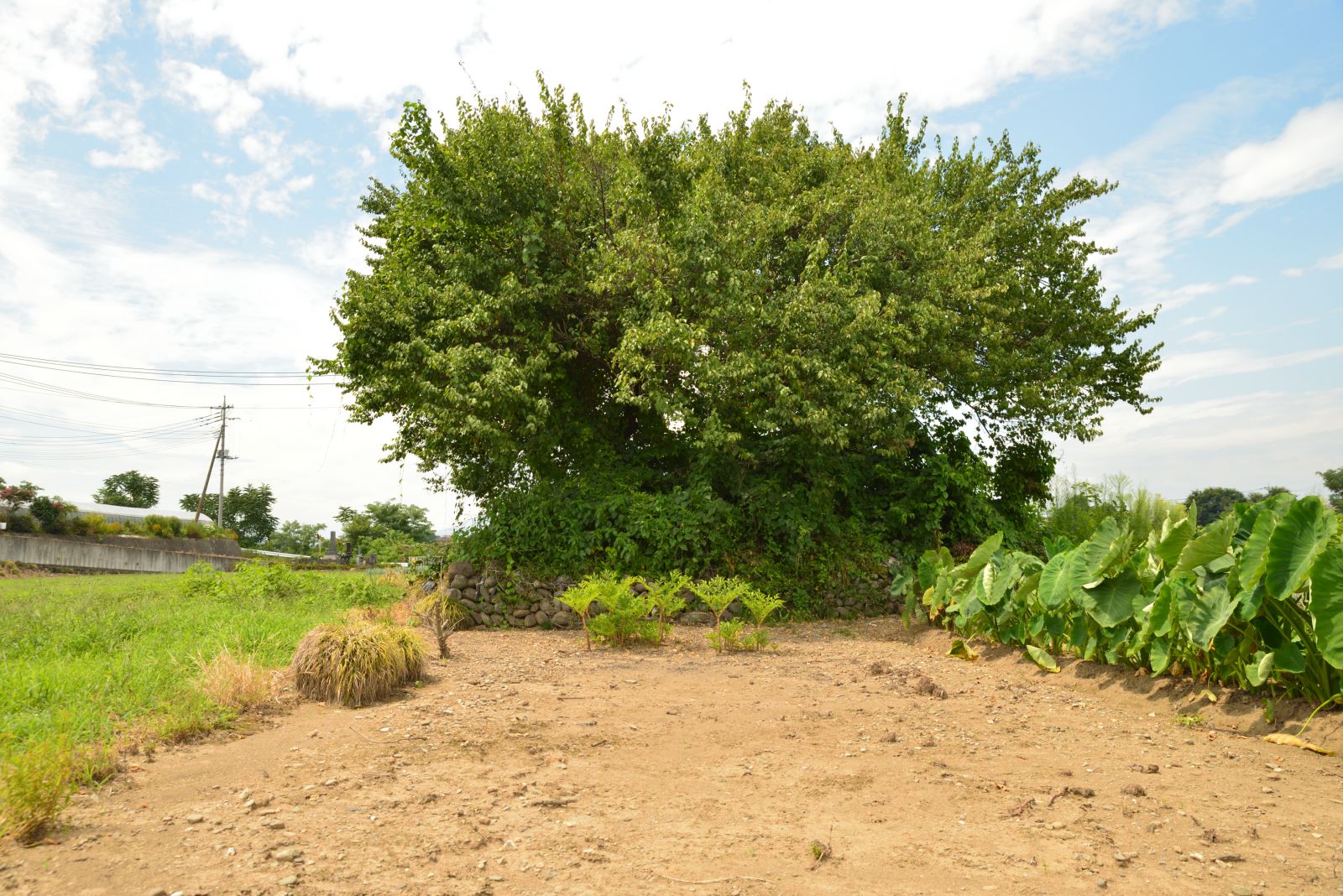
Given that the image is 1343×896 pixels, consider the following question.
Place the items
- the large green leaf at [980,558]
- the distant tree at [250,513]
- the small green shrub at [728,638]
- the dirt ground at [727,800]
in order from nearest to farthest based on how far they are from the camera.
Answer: the dirt ground at [727,800] → the large green leaf at [980,558] → the small green shrub at [728,638] → the distant tree at [250,513]

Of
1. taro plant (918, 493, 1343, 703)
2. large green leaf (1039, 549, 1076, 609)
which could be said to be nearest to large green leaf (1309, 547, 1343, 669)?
taro plant (918, 493, 1343, 703)

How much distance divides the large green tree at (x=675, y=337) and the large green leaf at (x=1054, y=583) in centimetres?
433

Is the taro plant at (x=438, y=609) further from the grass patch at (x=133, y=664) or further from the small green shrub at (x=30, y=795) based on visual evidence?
the small green shrub at (x=30, y=795)

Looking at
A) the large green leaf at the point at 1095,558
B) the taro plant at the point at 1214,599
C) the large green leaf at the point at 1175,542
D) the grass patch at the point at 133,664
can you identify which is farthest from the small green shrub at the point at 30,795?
the large green leaf at the point at 1175,542

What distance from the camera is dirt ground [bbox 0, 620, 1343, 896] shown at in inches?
121

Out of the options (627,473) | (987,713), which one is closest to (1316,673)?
(987,713)

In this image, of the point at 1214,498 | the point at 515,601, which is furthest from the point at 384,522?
the point at 1214,498

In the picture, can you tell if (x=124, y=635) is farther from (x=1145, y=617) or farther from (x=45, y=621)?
(x=1145, y=617)

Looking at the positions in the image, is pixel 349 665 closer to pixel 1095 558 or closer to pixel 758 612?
pixel 758 612

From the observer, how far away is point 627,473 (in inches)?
480

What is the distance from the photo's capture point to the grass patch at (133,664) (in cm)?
461

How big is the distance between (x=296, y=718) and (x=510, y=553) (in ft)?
18.5

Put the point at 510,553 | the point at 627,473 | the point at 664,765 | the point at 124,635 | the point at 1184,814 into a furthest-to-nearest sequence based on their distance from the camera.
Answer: the point at 627,473 < the point at 510,553 < the point at 124,635 < the point at 664,765 < the point at 1184,814

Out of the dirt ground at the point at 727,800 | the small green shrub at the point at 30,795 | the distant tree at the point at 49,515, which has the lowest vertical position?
the dirt ground at the point at 727,800
